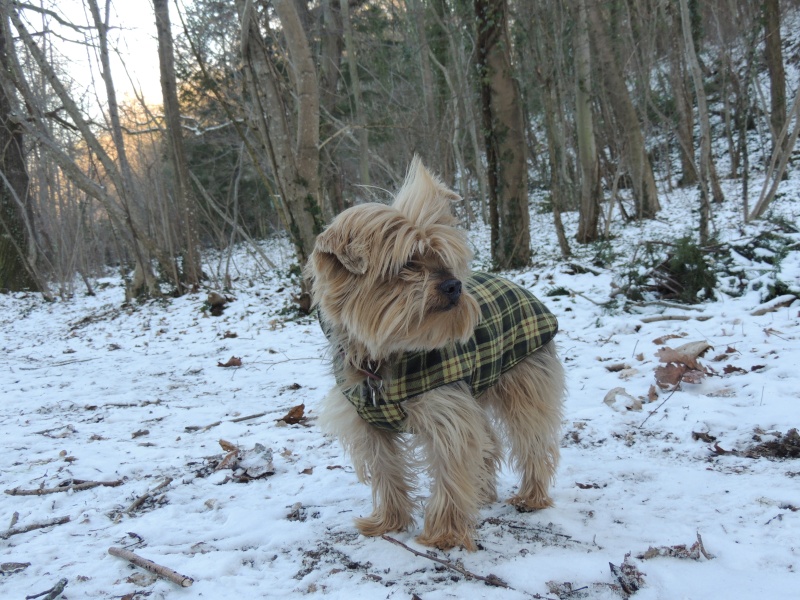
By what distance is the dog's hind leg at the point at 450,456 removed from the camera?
268cm

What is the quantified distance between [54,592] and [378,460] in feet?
5.02

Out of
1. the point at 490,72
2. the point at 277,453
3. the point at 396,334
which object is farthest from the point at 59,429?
the point at 490,72

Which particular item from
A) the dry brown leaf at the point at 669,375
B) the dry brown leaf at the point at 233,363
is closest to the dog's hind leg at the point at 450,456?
the dry brown leaf at the point at 669,375

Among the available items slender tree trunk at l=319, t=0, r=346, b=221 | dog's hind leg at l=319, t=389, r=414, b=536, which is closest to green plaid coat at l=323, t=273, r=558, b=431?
dog's hind leg at l=319, t=389, r=414, b=536

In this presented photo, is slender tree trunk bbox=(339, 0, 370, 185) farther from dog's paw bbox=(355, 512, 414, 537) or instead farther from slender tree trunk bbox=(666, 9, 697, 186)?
dog's paw bbox=(355, 512, 414, 537)

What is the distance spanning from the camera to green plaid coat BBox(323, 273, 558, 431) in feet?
8.89

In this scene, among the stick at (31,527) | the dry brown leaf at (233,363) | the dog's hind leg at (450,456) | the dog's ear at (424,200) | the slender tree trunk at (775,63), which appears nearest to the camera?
the dog's hind leg at (450,456)

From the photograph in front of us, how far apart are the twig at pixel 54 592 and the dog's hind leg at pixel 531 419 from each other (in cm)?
226

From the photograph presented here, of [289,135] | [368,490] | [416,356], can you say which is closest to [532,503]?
[368,490]

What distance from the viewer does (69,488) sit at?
350 cm

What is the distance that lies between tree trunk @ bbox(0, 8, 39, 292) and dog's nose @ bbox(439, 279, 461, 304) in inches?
748

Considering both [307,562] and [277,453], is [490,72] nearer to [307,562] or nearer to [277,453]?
[277,453]

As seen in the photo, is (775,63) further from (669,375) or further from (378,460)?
(378,460)

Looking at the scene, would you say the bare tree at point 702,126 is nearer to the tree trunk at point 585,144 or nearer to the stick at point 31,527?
the tree trunk at point 585,144
